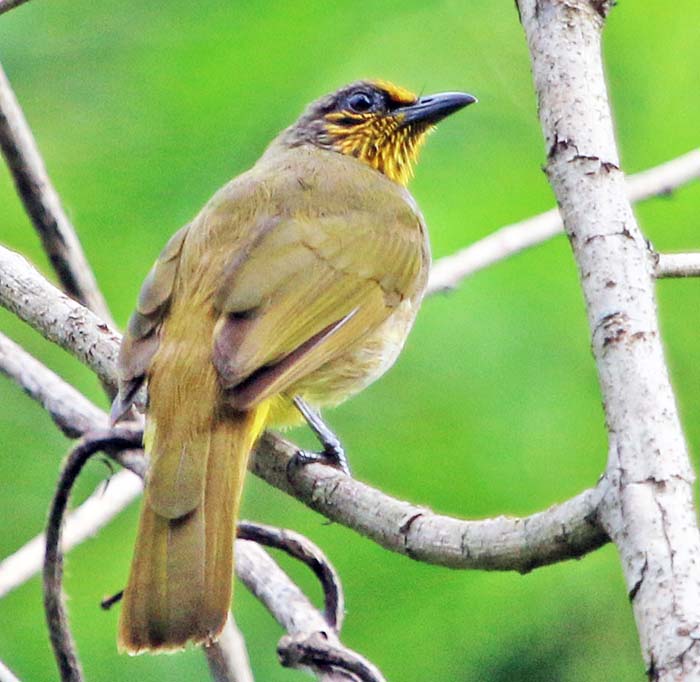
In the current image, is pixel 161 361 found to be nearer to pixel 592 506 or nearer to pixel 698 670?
pixel 592 506

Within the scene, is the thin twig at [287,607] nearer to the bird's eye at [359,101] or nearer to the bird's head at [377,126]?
the bird's head at [377,126]

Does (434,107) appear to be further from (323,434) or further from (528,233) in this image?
(323,434)

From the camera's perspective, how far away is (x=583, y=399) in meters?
4.36

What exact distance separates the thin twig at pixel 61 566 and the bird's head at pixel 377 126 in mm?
2090

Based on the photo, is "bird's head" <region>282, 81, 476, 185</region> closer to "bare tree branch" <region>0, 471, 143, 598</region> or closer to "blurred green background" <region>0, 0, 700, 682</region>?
"blurred green background" <region>0, 0, 700, 682</region>

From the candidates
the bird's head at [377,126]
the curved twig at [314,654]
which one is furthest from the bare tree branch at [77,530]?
the bird's head at [377,126]

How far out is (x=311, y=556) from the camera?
2883 millimetres

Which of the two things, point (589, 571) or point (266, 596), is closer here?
point (266, 596)

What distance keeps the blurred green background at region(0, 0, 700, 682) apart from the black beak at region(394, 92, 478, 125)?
0.66ft

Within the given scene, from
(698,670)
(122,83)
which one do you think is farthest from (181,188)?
(698,670)

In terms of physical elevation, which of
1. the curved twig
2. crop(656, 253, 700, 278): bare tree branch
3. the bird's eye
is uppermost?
the bird's eye

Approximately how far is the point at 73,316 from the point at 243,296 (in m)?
0.41

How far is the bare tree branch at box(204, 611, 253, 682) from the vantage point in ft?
9.40

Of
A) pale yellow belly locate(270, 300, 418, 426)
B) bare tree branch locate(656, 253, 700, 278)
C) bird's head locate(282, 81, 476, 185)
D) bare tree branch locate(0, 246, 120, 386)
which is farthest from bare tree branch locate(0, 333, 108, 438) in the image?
bird's head locate(282, 81, 476, 185)
